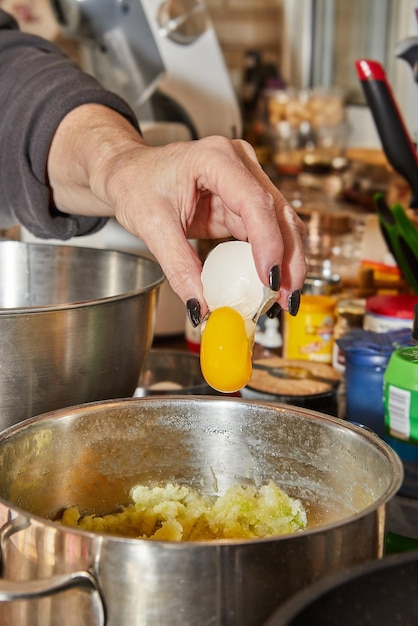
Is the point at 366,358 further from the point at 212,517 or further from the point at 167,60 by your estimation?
the point at 167,60

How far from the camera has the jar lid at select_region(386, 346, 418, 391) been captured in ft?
2.85

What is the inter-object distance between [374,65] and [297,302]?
70cm

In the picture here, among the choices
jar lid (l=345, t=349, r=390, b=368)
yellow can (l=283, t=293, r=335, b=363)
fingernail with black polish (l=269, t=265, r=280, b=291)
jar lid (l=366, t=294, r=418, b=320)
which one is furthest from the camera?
yellow can (l=283, t=293, r=335, b=363)

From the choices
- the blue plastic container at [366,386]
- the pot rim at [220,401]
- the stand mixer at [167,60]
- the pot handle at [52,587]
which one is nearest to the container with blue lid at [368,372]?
the blue plastic container at [366,386]

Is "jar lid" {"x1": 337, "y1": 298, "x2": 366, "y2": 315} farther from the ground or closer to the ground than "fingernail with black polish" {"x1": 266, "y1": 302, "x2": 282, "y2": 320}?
closer to the ground

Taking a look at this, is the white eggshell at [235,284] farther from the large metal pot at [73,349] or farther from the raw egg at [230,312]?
the large metal pot at [73,349]

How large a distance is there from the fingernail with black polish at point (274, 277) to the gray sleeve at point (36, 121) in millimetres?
428

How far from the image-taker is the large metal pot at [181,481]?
0.52 metres

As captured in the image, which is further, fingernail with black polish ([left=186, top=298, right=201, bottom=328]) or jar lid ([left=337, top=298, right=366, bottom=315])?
jar lid ([left=337, top=298, right=366, bottom=315])

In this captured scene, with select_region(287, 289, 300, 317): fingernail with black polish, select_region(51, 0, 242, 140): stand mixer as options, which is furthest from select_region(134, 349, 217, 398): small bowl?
select_region(51, 0, 242, 140): stand mixer

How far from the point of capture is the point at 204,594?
0.52 meters

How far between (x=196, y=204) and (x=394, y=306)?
1.39 ft

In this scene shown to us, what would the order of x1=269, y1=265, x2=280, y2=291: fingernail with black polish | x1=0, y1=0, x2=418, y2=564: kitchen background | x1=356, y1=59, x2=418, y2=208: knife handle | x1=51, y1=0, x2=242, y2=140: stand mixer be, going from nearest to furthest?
1. x1=269, y1=265, x2=280, y2=291: fingernail with black polish
2. x1=356, y1=59, x2=418, y2=208: knife handle
3. x1=0, y1=0, x2=418, y2=564: kitchen background
4. x1=51, y1=0, x2=242, y2=140: stand mixer

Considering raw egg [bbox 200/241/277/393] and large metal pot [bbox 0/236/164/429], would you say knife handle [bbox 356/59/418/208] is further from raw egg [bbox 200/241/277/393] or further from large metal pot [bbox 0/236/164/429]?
raw egg [bbox 200/241/277/393]
